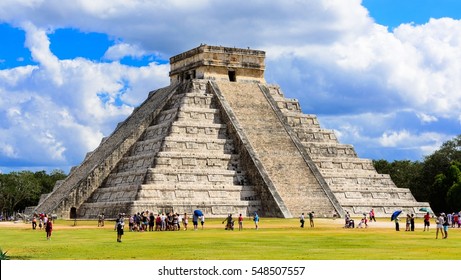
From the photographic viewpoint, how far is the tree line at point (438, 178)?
58.2 metres

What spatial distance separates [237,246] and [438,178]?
4075cm

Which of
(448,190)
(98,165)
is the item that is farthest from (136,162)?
(448,190)

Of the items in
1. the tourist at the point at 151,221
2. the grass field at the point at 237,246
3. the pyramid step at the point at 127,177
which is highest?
the pyramid step at the point at 127,177

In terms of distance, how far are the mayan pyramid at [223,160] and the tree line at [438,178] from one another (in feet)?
36.8

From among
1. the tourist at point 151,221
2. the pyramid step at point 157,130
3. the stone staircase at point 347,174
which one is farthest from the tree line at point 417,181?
the tourist at point 151,221

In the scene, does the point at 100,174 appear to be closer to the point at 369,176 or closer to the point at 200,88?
the point at 200,88

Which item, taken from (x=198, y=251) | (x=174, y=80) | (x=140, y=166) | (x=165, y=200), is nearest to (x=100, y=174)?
(x=140, y=166)

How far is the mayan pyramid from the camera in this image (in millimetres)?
43281

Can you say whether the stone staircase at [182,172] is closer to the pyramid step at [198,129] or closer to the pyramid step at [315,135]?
the pyramid step at [198,129]

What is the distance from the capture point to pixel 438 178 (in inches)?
2435

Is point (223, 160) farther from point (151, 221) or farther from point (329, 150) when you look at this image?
point (151, 221)

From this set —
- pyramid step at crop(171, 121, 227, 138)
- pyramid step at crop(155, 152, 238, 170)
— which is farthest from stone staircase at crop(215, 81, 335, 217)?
pyramid step at crop(155, 152, 238, 170)

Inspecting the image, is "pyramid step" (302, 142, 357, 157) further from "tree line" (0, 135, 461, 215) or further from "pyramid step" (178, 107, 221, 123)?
"tree line" (0, 135, 461, 215)

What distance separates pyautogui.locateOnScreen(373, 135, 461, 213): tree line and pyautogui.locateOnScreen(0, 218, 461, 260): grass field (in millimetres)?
26938
